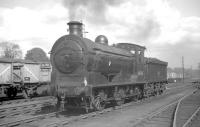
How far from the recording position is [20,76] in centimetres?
1953

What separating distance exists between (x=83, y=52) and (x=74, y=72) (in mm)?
1054

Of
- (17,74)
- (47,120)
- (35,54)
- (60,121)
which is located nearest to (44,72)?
(17,74)

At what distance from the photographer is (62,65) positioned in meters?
12.0

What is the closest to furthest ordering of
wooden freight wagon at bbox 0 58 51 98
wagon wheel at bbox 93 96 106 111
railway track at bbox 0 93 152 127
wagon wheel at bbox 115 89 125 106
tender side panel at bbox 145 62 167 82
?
railway track at bbox 0 93 152 127
wagon wheel at bbox 93 96 106 111
wagon wheel at bbox 115 89 125 106
wooden freight wagon at bbox 0 58 51 98
tender side panel at bbox 145 62 167 82

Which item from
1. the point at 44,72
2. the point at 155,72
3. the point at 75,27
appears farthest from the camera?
the point at 44,72

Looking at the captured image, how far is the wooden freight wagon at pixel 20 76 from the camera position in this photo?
18458 mm

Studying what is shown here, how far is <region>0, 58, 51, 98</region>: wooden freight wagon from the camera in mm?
18458

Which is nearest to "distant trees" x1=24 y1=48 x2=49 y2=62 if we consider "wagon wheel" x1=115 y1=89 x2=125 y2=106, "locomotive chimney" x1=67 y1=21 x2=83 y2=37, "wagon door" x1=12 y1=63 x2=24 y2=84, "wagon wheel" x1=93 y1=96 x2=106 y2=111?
"wagon door" x1=12 y1=63 x2=24 y2=84

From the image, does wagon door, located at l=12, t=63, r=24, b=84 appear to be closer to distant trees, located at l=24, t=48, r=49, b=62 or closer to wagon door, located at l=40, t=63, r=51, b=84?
wagon door, located at l=40, t=63, r=51, b=84

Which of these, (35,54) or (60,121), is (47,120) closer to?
(60,121)

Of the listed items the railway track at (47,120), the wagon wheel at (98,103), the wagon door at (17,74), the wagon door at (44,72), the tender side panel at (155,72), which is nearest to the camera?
the railway track at (47,120)

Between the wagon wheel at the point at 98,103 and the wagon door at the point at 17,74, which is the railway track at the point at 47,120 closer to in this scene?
the wagon wheel at the point at 98,103

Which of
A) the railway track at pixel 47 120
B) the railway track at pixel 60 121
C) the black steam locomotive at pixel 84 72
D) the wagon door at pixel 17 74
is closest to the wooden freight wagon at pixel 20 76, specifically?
the wagon door at pixel 17 74

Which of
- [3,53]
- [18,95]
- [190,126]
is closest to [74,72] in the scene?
[190,126]
